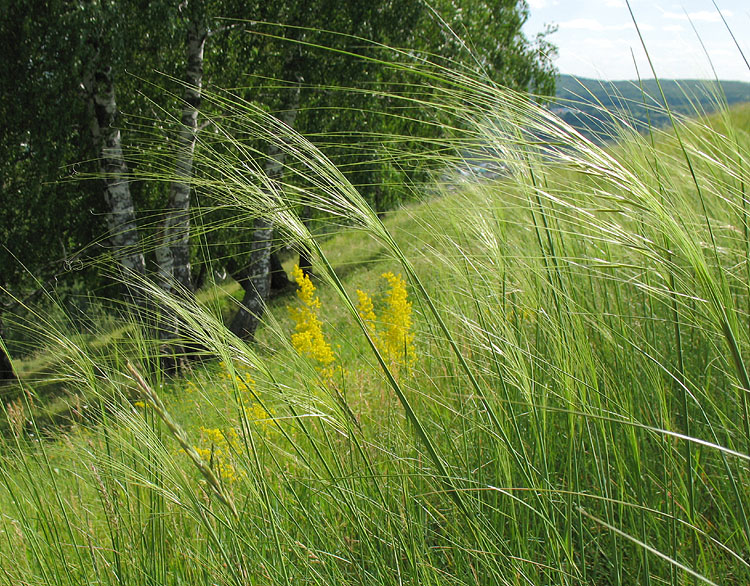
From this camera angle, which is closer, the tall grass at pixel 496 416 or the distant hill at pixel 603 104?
the tall grass at pixel 496 416

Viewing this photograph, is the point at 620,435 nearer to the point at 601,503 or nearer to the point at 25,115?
the point at 601,503

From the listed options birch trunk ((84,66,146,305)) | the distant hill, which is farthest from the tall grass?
birch trunk ((84,66,146,305))

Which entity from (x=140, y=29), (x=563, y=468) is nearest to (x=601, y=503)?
(x=563, y=468)

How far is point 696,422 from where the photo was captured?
157 cm

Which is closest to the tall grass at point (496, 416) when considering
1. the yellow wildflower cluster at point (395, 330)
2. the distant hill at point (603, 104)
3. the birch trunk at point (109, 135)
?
the distant hill at point (603, 104)

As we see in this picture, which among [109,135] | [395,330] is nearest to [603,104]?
[395,330]

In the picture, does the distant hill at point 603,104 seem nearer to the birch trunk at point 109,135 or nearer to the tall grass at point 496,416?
the tall grass at point 496,416

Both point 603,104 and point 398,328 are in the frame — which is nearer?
point 603,104

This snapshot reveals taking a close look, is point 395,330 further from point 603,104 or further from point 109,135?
point 109,135

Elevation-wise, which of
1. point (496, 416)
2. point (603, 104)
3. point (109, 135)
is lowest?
point (496, 416)

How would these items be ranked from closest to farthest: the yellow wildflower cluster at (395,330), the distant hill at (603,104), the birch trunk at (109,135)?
1. the distant hill at (603,104)
2. the yellow wildflower cluster at (395,330)
3. the birch trunk at (109,135)

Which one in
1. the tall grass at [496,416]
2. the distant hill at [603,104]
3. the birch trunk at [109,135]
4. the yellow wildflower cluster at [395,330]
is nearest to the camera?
the tall grass at [496,416]

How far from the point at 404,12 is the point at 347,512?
8.39 metres

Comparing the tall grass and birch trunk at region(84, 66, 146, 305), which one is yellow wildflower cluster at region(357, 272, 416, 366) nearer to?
the tall grass
